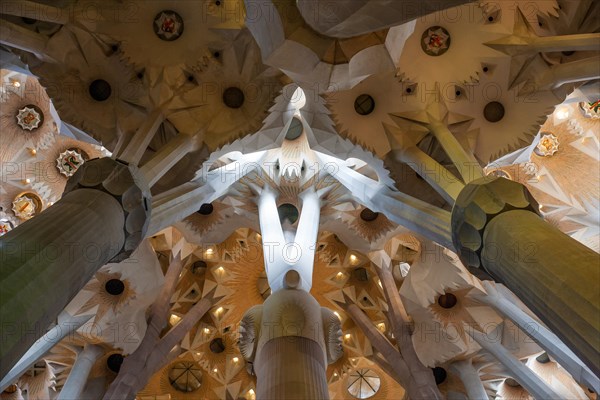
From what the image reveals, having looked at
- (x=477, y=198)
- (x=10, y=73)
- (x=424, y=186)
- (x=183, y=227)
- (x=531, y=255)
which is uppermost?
(x=10, y=73)

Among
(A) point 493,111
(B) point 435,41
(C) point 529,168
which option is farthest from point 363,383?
(B) point 435,41

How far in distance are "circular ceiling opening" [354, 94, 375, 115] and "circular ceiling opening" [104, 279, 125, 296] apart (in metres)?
7.45

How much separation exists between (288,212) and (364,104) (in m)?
5.82

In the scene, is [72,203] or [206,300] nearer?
[72,203]

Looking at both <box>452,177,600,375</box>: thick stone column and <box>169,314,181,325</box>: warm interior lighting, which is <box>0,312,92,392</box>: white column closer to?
<box>169,314,181,325</box>: warm interior lighting

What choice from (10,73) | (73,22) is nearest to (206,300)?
(10,73)

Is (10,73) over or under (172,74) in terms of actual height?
over

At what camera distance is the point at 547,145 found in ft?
45.4

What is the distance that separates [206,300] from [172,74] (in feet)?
26.3

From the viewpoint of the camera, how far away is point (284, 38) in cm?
569

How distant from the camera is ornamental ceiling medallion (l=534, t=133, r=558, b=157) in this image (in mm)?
13767

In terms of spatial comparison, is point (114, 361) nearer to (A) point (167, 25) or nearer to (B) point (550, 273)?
(A) point (167, 25)

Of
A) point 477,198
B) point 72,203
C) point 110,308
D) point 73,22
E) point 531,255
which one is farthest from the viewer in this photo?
point 110,308

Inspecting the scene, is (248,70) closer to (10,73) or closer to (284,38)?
(284,38)
